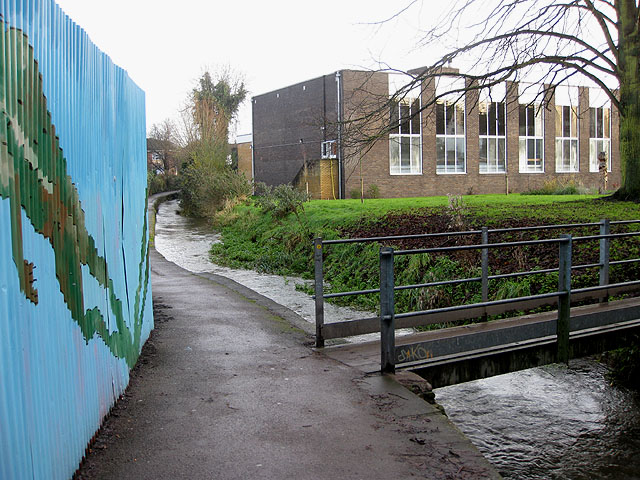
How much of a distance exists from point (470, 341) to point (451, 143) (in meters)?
37.0

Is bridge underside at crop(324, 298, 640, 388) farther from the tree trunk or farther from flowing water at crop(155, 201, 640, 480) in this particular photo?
the tree trunk

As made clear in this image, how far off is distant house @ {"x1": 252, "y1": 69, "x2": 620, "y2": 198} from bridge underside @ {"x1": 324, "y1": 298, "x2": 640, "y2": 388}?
94.5 ft

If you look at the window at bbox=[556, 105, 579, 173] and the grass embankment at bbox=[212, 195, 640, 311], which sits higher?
the window at bbox=[556, 105, 579, 173]

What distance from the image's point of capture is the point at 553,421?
6789 mm

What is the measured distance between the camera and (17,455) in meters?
2.79

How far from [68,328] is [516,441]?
15.0 feet

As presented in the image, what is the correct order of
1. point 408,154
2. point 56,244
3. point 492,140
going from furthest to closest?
point 492,140
point 408,154
point 56,244

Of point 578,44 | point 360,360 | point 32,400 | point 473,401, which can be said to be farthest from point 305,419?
point 578,44

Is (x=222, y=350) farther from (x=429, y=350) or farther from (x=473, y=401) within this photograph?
(x=473, y=401)

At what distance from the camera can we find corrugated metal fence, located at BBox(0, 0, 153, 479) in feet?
9.14

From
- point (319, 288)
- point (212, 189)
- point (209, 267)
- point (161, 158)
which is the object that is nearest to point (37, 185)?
point (319, 288)

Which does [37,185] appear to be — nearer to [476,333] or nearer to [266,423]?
[266,423]

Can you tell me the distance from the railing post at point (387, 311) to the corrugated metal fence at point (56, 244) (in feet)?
7.32

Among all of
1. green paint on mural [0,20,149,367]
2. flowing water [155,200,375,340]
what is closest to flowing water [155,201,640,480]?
flowing water [155,200,375,340]
